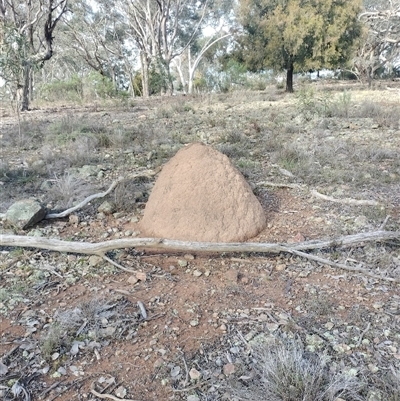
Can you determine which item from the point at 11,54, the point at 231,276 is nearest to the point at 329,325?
the point at 231,276

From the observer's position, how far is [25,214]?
3.24 metres

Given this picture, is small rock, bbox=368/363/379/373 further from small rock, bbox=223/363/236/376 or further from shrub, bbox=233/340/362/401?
small rock, bbox=223/363/236/376

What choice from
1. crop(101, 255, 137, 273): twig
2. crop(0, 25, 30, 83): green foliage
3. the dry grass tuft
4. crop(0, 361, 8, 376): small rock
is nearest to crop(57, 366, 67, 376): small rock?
crop(0, 361, 8, 376): small rock

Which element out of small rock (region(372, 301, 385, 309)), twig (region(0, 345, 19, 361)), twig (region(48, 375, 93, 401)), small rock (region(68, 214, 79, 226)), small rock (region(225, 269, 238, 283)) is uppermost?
small rock (region(68, 214, 79, 226))

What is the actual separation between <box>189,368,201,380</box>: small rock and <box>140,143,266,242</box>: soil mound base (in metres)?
1.21

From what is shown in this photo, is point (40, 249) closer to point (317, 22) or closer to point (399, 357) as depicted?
point (399, 357)

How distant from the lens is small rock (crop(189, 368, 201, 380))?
190cm

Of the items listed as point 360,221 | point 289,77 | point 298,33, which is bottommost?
point 360,221

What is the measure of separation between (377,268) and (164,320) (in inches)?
59.6

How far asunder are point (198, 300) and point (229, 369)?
0.59 m

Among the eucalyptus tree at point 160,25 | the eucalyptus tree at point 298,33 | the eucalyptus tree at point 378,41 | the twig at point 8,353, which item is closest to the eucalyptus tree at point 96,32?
the eucalyptus tree at point 160,25

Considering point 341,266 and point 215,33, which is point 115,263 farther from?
point 215,33

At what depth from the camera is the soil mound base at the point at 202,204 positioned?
121 inches

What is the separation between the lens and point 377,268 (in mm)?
2734
